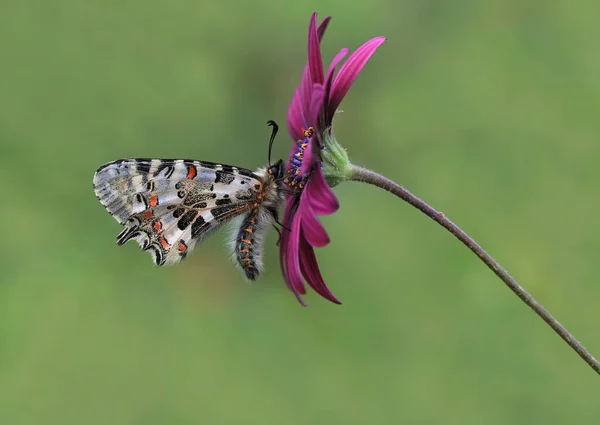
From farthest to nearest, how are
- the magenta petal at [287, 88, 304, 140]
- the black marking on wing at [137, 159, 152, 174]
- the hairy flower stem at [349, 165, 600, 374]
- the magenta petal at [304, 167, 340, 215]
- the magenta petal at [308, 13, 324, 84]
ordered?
the magenta petal at [287, 88, 304, 140] → the black marking on wing at [137, 159, 152, 174] → the magenta petal at [308, 13, 324, 84] → the magenta petal at [304, 167, 340, 215] → the hairy flower stem at [349, 165, 600, 374]

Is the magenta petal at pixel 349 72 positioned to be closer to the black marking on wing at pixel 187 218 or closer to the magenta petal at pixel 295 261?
the magenta petal at pixel 295 261

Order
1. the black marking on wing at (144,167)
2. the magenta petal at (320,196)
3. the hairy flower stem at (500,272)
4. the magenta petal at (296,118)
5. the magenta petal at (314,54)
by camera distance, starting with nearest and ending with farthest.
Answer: the hairy flower stem at (500,272)
the magenta petal at (320,196)
the magenta petal at (314,54)
the black marking on wing at (144,167)
the magenta petal at (296,118)

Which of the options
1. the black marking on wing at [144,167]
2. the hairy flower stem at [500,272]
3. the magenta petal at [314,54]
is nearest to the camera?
the hairy flower stem at [500,272]

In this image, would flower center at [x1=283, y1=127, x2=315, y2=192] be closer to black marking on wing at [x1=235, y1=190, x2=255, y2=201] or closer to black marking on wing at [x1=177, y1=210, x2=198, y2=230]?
black marking on wing at [x1=235, y1=190, x2=255, y2=201]

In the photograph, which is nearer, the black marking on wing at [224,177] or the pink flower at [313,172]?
the pink flower at [313,172]

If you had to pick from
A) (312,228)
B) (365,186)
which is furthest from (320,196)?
(365,186)

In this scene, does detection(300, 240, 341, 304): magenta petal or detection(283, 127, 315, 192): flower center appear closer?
detection(300, 240, 341, 304): magenta petal

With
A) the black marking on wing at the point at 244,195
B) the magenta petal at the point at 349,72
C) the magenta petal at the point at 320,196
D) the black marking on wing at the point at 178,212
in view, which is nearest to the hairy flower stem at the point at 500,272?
the magenta petal at the point at 320,196

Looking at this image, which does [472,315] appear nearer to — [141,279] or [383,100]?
[383,100]

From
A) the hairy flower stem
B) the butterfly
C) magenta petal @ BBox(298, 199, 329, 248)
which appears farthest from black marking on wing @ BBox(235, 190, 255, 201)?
the hairy flower stem
